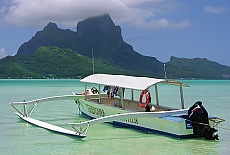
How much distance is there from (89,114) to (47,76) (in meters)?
110

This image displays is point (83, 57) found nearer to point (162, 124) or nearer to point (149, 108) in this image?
point (149, 108)

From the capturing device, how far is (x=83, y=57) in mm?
133875

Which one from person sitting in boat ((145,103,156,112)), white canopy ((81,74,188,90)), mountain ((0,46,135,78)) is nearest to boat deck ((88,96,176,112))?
person sitting in boat ((145,103,156,112))

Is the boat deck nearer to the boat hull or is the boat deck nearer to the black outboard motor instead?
the boat hull

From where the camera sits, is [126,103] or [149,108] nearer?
[149,108]

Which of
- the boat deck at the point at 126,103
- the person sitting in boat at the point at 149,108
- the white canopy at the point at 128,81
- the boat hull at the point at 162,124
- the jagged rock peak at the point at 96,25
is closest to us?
the boat hull at the point at 162,124

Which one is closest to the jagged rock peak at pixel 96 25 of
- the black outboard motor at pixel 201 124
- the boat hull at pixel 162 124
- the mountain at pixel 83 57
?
the mountain at pixel 83 57

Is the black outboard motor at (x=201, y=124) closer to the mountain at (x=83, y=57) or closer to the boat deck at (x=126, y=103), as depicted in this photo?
the boat deck at (x=126, y=103)

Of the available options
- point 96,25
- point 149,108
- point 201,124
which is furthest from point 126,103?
point 96,25

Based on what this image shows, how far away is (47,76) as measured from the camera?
409 ft

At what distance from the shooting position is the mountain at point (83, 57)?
12450 centimetres

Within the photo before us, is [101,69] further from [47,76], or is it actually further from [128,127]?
[128,127]

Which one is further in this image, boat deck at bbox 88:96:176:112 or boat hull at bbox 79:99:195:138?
boat deck at bbox 88:96:176:112

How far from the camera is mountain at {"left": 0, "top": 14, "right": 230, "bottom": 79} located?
12450 cm
